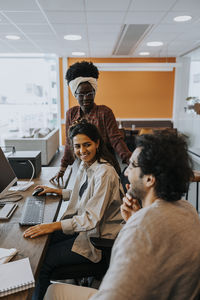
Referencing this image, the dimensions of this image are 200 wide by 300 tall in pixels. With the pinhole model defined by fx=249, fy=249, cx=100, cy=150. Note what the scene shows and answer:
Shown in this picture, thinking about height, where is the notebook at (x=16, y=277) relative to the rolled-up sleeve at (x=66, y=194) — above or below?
above

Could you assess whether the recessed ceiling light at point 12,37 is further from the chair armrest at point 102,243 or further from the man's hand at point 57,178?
the chair armrest at point 102,243

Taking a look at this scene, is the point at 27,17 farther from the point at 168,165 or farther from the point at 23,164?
the point at 168,165

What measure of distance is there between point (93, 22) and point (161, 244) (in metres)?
3.79

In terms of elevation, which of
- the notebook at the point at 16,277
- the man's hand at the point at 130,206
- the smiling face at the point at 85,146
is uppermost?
the smiling face at the point at 85,146

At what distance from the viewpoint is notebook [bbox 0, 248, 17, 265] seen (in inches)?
43.7

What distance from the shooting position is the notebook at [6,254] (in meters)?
1.11

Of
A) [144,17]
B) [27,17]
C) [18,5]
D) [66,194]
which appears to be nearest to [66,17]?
[27,17]

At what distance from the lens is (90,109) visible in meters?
2.23

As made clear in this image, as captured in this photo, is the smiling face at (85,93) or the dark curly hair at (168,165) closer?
the dark curly hair at (168,165)

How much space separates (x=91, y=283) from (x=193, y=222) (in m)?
1.48

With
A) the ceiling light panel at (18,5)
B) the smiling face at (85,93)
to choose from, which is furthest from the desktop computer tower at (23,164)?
the ceiling light panel at (18,5)

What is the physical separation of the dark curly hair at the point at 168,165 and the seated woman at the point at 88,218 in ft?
2.03

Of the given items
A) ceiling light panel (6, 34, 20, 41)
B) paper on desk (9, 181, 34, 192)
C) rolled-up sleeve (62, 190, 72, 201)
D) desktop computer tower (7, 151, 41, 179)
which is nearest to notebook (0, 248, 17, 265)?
rolled-up sleeve (62, 190, 72, 201)

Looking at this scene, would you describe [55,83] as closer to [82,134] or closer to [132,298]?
[82,134]
